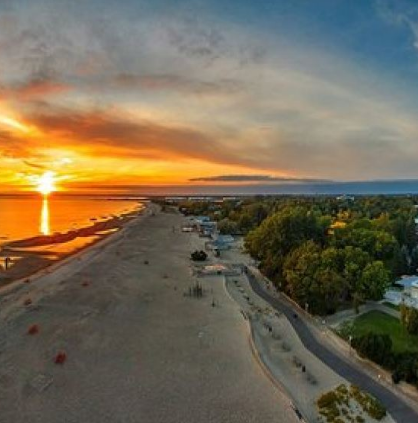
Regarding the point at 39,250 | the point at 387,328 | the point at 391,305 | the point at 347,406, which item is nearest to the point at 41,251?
the point at 39,250

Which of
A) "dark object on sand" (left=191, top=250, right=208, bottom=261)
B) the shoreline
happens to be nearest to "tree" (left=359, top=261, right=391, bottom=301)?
"dark object on sand" (left=191, top=250, right=208, bottom=261)

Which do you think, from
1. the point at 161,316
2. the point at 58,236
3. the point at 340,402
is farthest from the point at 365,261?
the point at 58,236

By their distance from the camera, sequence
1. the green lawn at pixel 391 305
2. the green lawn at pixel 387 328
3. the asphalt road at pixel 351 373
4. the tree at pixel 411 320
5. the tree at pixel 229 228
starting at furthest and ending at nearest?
the tree at pixel 229 228 → the green lawn at pixel 391 305 → the tree at pixel 411 320 → the green lawn at pixel 387 328 → the asphalt road at pixel 351 373

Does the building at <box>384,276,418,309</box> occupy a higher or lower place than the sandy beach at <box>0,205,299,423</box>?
higher

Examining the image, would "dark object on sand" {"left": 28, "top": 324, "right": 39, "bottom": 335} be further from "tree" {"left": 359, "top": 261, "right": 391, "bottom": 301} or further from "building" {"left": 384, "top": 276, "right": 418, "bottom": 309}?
"building" {"left": 384, "top": 276, "right": 418, "bottom": 309}

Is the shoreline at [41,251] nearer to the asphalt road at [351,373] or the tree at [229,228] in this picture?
the tree at [229,228]

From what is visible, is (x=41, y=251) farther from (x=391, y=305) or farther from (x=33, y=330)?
(x=391, y=305)

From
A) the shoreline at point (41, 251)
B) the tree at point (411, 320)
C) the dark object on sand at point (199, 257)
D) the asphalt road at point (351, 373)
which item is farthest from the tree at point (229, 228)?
the tree at point (411, 320)
